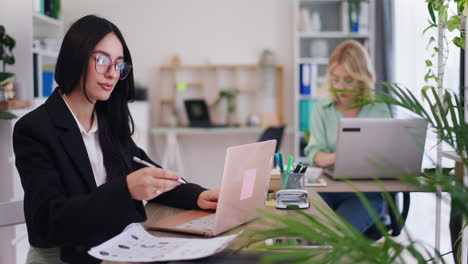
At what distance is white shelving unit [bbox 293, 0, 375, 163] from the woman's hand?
3.96 meters

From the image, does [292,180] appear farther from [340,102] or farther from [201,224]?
[340,102]

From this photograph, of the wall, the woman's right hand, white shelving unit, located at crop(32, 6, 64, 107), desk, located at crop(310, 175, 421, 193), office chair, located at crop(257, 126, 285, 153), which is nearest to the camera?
the woman's right hand

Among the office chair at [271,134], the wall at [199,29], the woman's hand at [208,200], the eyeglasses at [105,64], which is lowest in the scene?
the woman's hand at [208,200]

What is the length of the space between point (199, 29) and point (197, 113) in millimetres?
949

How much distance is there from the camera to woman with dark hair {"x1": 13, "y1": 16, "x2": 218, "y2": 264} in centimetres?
143

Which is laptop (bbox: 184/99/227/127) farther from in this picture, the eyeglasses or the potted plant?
the eyeglasses

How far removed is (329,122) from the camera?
327cm

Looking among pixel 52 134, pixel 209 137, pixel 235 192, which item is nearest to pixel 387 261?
pixel 235 192

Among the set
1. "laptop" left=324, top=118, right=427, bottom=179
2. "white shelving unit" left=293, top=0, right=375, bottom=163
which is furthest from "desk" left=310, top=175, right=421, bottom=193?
"white shelving unit" left=293, top=0, right=375, bottom=163

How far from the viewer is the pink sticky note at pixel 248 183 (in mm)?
1588

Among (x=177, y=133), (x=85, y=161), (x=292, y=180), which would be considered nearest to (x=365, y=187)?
(x=292, y=180)

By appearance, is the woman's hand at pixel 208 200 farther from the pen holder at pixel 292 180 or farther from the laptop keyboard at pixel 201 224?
the pen holder at pixel 292 180

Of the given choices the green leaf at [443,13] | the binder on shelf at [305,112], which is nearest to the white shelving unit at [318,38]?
the binder on shelf at [305,112]

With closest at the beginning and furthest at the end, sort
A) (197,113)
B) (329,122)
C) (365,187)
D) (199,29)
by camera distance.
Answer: (365,187)
(329,122)
(197,113)
(199,29)
